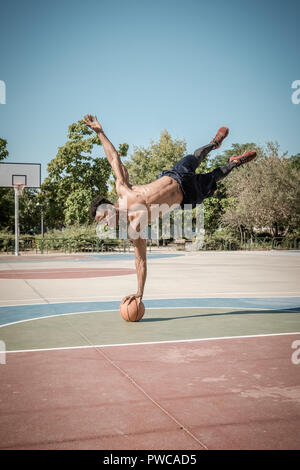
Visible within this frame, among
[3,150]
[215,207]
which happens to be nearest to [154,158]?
[215,207]

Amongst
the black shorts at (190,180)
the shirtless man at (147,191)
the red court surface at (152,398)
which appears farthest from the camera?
the black shorts at (190,180)

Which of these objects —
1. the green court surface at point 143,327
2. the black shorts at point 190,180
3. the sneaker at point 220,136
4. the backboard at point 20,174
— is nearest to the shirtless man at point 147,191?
the black shorts at point 190,180

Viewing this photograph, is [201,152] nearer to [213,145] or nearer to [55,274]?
[213,145]

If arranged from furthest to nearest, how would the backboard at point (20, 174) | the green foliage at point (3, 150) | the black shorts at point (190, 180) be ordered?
1. the green foliage at point (3, 150)
2. the backboard at point (20, 174)
3. the black shorts at point (190, 180)

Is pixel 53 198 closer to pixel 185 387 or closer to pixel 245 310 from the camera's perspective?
pixel 245 310

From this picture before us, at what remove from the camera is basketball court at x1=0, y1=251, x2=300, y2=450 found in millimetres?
3309

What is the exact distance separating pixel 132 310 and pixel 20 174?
1103 inches

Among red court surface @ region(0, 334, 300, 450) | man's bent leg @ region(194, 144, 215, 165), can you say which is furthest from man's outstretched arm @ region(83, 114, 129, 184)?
red court surface @ region(0, 334, 300, 450)

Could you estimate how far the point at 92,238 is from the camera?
35781 millimetres

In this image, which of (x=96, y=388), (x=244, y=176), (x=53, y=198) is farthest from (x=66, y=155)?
(x=96, y=388)

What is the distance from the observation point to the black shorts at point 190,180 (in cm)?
749

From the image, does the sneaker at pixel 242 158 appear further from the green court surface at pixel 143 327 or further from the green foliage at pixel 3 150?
the green foliage at pixel 3 150

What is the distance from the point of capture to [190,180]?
24.7 feet

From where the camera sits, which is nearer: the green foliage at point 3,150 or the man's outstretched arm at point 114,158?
the man's outstretched arm at point 114,158
